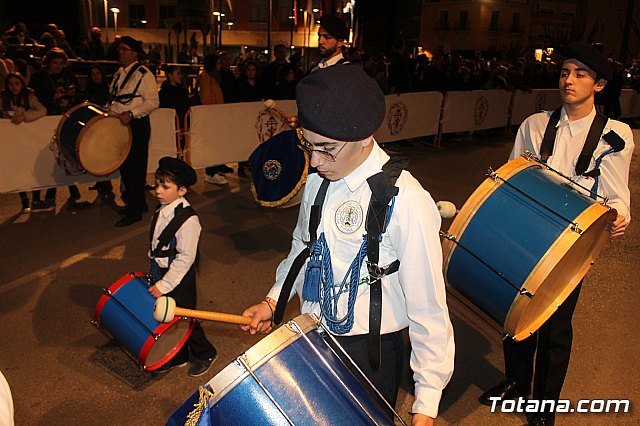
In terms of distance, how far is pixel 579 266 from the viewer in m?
3.15

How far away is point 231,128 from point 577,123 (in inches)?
236

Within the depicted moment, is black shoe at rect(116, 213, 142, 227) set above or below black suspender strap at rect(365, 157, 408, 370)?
below

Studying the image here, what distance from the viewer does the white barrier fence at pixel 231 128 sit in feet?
21.9

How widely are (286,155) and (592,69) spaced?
2924 mm

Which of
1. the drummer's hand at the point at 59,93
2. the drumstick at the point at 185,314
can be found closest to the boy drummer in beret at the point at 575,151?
the drumstick at the point at 185,314

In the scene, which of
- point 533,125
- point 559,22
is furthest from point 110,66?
point 559,22

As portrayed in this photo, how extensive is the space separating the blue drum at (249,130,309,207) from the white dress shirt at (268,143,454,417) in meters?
3.28

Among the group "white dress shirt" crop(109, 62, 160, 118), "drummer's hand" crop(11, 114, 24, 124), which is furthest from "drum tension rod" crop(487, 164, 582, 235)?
"drummer's hand" crop(11, 114, 24, 124)

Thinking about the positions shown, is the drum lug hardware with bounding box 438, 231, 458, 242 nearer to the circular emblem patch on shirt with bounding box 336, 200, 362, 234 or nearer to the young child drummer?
the circular emblem patch on shirt with bounding box 336, 200, 362, 234

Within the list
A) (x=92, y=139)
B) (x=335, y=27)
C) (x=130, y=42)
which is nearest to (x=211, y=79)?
(x=130, y=42)

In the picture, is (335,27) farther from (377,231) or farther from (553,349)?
(377,231)

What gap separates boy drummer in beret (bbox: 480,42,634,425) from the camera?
313cm

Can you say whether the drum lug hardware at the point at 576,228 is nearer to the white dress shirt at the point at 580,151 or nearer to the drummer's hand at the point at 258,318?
the white dress shirt at the point at 580,151

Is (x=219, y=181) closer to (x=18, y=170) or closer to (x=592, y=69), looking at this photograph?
(x=18, y=170)
